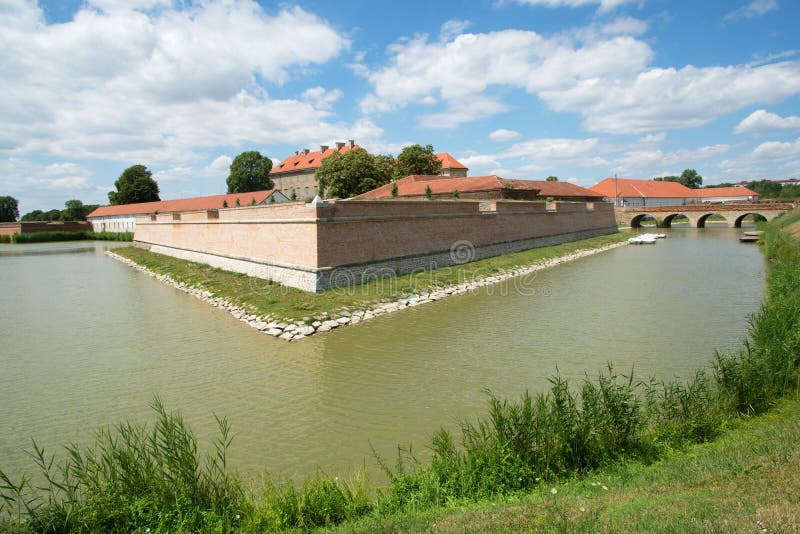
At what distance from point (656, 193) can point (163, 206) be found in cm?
5750

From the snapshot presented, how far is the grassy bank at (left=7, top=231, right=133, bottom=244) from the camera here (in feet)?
152

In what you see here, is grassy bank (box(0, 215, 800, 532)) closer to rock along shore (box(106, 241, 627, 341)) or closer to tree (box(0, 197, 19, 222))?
rock along shore (box(106, 241, 627, 341))

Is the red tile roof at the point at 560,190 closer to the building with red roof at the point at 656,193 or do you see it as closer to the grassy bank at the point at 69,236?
the building with red roof at the point at 656,193

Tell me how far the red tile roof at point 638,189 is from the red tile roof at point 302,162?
32363 mm

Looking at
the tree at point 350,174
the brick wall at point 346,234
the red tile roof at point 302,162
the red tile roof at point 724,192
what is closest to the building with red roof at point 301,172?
the red tile roof at point 302,162

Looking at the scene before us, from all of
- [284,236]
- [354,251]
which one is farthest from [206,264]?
[354,251]

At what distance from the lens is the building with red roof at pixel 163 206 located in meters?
39.6

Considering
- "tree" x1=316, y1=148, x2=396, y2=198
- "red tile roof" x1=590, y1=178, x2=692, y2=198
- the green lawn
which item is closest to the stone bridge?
"red tile roof" x1=590, y1=178, x2=692, y2=198

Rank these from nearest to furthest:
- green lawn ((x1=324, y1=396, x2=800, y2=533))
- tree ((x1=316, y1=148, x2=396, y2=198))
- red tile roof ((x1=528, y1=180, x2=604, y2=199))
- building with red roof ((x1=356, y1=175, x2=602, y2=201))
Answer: green lawn ((x1=324, y1=396, x2=800, y2=533)) < building with red roof ((x1=356, y1=175, x2=602, y2=201)) < tree ((x1=316, y1=148, x2=396, y2=198)) < red tile roof ((x1=528, y1=180, x2=604, y2=199))

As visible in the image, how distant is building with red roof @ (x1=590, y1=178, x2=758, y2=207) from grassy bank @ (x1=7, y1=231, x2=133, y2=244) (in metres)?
52.3

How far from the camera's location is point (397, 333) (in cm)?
1029

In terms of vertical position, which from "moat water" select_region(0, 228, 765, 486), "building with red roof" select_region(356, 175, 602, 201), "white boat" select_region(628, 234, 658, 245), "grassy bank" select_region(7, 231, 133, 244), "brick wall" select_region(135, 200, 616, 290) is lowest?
"moat water" select_region(0, 228, 765, 486)

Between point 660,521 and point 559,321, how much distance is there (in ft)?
26.7

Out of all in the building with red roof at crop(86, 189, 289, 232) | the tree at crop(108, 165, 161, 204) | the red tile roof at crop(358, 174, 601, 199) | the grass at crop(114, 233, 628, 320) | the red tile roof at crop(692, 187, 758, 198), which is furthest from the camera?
the red tile roof at crop(692, 187, 758, 198)
